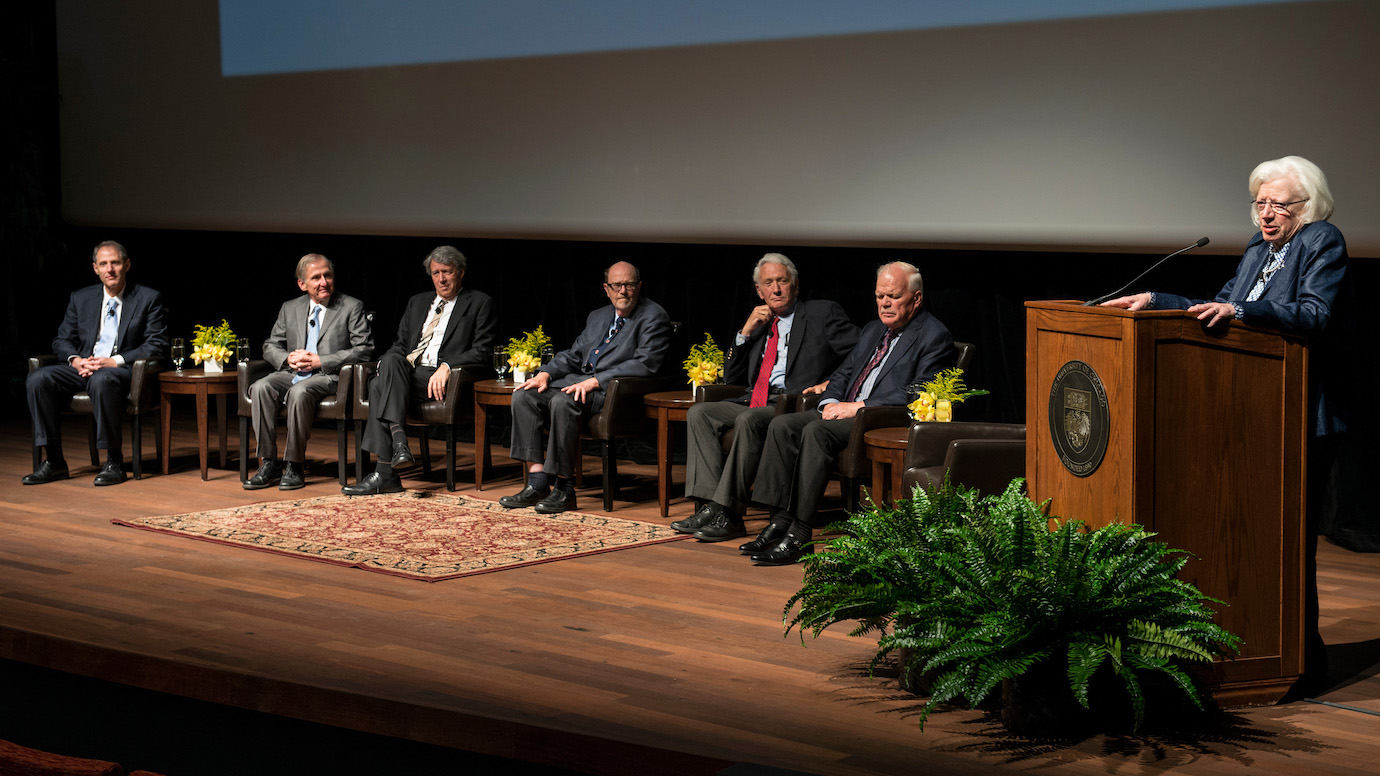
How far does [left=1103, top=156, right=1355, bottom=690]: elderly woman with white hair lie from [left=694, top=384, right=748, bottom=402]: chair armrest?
8.89 feet

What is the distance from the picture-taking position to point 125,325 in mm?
7254

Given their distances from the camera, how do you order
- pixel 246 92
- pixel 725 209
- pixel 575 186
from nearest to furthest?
pixel 725 209
pixel 575 186
pixel 246 92

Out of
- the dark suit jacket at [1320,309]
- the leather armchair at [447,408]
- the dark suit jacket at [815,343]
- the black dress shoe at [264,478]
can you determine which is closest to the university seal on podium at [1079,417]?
the dark suit jacket at [1320,309]

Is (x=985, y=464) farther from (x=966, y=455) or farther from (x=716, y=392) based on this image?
(x=716, y=392)

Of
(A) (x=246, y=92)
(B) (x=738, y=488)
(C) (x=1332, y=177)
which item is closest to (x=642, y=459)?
(B) (x=738, y=488)

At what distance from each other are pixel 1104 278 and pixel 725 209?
171cm

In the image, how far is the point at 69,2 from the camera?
9.23 metres

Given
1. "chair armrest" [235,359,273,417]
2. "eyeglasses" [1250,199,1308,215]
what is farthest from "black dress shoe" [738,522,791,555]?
"chair armrest" [235,359,273,417]

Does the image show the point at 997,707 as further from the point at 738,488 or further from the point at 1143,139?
the point at 1143,139

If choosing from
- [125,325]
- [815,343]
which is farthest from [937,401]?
[125,325]

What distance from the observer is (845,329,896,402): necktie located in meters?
5.58

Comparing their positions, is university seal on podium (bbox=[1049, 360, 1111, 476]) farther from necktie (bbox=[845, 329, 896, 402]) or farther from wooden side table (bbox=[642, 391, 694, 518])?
wooden side table (bbox=[642, 391, 694, 518])

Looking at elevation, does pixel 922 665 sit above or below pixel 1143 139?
below

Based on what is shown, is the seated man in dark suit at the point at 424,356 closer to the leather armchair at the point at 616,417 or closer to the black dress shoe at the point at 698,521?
the leather armchair at the point at 616,417
